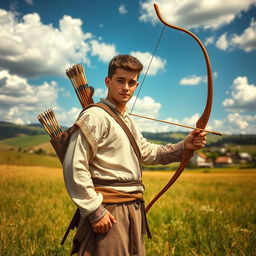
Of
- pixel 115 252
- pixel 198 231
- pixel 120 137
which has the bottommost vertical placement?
pixel 198 231

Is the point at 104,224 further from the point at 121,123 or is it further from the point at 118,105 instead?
the point at 118,105

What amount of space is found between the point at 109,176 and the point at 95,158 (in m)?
0.18

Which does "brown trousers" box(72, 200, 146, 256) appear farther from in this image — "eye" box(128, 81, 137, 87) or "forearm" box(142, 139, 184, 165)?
"eye" box(128, 81, 137, 87)

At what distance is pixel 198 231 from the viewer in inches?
155

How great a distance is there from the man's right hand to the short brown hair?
1.11 m

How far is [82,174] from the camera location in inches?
67.8

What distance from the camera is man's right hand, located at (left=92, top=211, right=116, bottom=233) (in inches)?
68.6

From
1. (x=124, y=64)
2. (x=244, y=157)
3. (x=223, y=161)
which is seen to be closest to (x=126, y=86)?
(x=124, y=64)

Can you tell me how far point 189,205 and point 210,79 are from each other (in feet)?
15.1

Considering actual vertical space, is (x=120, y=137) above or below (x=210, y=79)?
below

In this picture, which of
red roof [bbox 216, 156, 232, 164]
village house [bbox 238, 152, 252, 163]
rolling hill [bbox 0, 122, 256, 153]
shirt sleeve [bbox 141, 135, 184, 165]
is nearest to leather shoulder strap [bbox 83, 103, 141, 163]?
shirt sleeve [bbox 141, 135, 184, 165]

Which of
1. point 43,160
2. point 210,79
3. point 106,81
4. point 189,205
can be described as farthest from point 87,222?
point 43,160

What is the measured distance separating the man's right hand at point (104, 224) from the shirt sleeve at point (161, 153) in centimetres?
76

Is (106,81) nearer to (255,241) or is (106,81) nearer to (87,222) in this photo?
(87,222)
